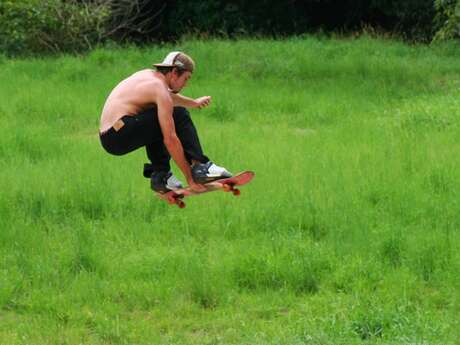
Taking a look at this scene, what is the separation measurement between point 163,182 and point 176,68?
890 mm

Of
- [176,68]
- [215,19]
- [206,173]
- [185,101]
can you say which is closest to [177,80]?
[176,68]

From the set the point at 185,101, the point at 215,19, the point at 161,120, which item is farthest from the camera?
the point at 215,19

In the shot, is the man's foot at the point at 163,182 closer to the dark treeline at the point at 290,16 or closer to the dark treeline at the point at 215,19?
the dark treeline at the point at 215,19

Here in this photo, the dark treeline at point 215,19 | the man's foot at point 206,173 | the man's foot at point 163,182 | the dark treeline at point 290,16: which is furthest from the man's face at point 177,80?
the dark treeline at point 290,16

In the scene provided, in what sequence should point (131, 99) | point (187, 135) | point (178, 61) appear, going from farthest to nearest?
point (187, 135) < point (131, 99) < point (178, 61)

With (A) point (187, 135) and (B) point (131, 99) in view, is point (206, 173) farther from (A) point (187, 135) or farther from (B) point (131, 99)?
(B) point (131, 99)

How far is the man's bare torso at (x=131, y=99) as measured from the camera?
295 inches

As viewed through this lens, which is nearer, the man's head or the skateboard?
the man's head

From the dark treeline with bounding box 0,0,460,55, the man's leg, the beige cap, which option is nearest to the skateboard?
the man's leg

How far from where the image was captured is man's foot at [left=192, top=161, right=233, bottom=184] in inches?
300

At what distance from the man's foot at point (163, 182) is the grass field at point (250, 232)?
106 cm

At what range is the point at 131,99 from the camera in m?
→ 7.57

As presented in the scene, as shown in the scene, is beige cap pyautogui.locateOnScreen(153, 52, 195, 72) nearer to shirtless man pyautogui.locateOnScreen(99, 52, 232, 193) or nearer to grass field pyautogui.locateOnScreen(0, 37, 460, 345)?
shirtless man pyautogui.locateOnScreen(99, 52, 232, 193)

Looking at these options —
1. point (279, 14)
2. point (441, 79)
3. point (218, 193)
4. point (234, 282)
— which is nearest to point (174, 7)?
point (279, 14)
